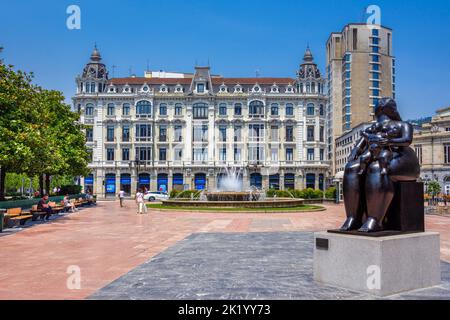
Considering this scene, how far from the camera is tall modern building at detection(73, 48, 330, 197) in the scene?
63062 mm

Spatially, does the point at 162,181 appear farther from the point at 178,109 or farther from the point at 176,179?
the point at 178,109

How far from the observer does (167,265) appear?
962 cm

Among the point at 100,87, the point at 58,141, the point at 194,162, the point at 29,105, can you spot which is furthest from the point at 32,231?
the point at 100,87

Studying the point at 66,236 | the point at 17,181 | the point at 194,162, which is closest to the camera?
the point at 66,236

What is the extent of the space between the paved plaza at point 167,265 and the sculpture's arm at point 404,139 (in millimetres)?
2458

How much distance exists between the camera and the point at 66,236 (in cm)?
1571

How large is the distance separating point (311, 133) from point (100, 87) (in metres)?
31.9

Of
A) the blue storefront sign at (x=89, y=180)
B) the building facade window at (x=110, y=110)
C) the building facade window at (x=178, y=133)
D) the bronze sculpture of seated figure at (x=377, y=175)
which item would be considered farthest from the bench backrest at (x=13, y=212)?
the building facade window at (x=110, y=110)

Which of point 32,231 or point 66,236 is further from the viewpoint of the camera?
point 32,231

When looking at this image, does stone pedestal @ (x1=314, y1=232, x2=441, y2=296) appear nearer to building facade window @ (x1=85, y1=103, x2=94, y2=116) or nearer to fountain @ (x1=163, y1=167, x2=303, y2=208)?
fountain @ (x1=163, y1=167, x2=303, y2=208)

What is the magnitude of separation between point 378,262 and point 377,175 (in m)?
1.46

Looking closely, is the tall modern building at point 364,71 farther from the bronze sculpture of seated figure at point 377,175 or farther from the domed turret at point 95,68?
the bronze sculpture of seated figure at point 377,175

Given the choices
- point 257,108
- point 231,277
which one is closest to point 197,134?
point 257,108
